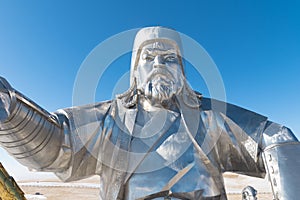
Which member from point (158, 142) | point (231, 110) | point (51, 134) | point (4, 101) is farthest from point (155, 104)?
point (4, 101)

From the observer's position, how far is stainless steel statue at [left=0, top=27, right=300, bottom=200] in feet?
3.69

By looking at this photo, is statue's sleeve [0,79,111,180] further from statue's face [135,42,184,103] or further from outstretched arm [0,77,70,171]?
statue's face [135,42,184,103]

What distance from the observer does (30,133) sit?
39.9 inches

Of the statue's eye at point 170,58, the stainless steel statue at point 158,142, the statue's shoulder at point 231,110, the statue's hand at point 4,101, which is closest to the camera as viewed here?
the statue's hand at point 4,101

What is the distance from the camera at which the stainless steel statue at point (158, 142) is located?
3.69 ft

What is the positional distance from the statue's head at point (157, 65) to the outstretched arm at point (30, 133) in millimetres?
470

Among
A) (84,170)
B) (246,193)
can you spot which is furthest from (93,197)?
(246,193)

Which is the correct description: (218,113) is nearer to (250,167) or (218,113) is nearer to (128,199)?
(250,167)

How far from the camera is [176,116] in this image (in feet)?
4.63

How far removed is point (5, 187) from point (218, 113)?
3.15ft

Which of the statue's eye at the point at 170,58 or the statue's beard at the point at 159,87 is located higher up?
the statue's eye at the point at 170,58

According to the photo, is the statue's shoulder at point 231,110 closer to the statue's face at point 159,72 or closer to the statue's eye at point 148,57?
the statue's face at point 159,72

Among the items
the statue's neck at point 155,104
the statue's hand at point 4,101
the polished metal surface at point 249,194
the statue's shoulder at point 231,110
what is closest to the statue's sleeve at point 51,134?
the statue's hand at point 4,101

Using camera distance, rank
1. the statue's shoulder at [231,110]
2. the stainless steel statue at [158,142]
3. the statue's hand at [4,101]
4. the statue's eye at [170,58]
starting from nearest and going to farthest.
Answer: the statue's hand at [4,101]
the stainless steel statue at [158,142]
the statue's shoulder at [231,110]
the statue's eye at [170,58]
